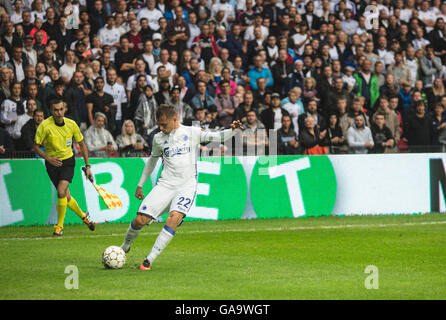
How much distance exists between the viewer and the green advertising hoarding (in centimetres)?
1658

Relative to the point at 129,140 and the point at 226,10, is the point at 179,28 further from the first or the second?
the point at 129,140

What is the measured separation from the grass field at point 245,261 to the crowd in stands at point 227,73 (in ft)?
8.76

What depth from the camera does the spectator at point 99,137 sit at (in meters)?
18.0

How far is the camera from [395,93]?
22.5 metres

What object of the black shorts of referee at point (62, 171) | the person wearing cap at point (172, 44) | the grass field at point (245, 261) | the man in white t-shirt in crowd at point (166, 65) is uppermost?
the person wearing cap at point (172, 44)

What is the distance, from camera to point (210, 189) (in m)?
17.9

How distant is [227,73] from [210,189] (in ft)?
13.9

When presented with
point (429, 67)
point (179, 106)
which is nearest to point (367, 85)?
point (429, 67)

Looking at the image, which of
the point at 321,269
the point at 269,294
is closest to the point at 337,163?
the point at 321,269

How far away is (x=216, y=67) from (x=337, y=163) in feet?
14.8

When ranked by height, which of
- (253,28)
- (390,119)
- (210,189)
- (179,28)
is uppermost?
(253,28)

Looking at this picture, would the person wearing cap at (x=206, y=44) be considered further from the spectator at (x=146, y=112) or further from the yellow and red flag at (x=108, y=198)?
the yellow and red flag at (x=108, y=198)

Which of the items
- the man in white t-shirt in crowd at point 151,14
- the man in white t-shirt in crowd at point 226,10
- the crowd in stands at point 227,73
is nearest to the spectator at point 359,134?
the crowd in stands at point 227,73

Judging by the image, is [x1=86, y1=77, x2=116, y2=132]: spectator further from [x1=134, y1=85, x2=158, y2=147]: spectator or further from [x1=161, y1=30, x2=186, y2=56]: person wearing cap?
[x1=161, y1=30, x2=186, y2=56]: person wearing cap
